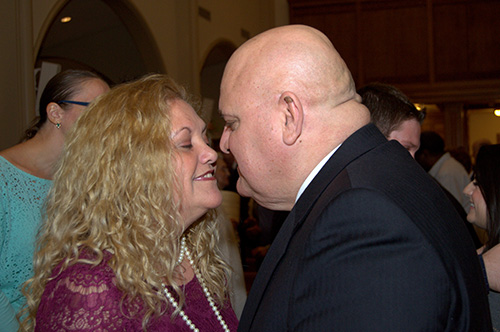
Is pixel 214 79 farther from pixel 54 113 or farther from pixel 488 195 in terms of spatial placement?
pixel 488 195

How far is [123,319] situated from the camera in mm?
1335

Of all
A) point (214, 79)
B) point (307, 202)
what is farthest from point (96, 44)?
point (307, 202)

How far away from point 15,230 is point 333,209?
4.97ft

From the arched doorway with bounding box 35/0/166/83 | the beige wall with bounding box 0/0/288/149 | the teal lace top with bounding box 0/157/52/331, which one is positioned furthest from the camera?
the arched doorway with bounding box 35/0/166/83

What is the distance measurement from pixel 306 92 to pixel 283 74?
80 mm

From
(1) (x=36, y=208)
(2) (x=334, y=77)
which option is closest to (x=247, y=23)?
(1) (x=36, y=208)

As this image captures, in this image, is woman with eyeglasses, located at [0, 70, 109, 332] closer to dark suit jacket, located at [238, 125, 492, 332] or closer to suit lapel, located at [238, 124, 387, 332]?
suit lapel, located at [238, 124, 387, 332]

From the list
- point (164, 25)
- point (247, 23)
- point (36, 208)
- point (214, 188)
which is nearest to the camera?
point (214, 188)

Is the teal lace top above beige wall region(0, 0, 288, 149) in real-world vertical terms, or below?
below

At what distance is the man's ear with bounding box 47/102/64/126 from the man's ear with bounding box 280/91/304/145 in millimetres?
1381

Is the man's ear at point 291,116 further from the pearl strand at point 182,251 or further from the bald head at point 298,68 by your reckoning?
the pearl strand at point 182,251

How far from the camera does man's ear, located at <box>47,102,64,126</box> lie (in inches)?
89.0

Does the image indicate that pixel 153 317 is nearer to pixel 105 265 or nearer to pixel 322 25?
pixel 105 265

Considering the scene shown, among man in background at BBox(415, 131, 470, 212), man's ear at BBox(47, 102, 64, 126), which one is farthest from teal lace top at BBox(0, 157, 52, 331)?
man in background at BBox(415, 131, 470, 212)
